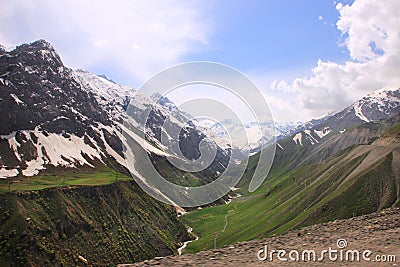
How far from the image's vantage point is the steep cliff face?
316 feet

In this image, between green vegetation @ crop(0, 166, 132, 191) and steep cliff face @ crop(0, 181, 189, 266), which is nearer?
steep cliff face @ crop(0, 181, 189, 266)

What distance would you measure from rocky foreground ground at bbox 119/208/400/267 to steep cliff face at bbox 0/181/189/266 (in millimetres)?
96107

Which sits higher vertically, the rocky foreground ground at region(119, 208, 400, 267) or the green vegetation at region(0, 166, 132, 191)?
the green vegetation at region(0, 166, 132, 191)

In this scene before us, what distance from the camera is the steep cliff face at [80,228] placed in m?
96.2

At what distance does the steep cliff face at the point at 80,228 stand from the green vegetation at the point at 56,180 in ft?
34.1

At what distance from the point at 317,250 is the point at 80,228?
11255 cm

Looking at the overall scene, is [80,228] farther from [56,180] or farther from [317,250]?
[317,250]

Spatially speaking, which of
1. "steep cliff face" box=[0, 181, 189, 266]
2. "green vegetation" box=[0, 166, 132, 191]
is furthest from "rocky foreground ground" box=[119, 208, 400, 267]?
"green vegetation" box=[0, 166, 132, 191]

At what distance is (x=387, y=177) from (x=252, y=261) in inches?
3711

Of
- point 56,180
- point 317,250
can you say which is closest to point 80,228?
point 56,180

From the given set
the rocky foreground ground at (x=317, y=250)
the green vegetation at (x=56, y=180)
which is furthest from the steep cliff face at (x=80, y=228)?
the rocky foreground ground at (x=317, y=250)

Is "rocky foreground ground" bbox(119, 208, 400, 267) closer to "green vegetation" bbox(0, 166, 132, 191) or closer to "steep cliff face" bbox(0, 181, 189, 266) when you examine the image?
"steep cliff face" bbox(0, 181, 189, 266)

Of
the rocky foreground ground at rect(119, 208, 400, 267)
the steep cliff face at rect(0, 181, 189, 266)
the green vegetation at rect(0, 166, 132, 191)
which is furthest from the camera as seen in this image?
the green vegetation at rect(0, 166, 132, 191)

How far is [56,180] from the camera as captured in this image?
152 metres
